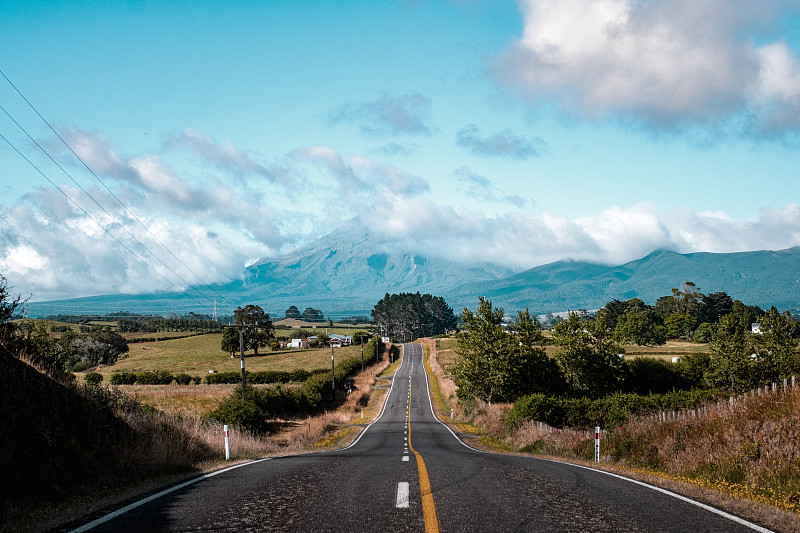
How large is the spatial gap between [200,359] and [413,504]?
376 feet

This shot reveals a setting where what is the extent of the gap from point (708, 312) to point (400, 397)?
470 feet

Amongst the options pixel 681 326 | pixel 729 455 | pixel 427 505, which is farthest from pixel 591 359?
pixel 681 326

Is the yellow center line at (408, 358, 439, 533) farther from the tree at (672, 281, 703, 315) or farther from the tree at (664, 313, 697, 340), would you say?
the tree at (672, 281, 703, 315)

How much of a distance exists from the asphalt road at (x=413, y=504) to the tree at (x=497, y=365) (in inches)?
2054

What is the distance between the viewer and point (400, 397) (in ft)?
279

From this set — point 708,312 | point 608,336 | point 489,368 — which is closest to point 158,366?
point 489,368

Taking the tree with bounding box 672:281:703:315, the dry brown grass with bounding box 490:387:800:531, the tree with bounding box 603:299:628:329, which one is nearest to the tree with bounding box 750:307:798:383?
the dry brown grass with bounding box 490:387:800:531

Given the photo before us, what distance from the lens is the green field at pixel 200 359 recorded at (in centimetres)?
10175

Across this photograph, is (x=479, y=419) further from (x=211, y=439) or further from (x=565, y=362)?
(x=211, y=439)

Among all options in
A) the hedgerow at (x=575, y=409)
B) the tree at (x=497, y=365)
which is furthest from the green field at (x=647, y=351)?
the hedgerow at (x=575, y=409)

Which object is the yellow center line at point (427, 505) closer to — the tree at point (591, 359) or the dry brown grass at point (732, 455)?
the dry brown grass at point (732, 455)

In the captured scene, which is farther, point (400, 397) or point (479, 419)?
point (400, 397)

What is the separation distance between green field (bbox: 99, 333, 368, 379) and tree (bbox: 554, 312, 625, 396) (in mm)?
48411

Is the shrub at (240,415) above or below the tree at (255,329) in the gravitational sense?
below
